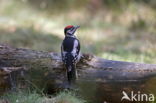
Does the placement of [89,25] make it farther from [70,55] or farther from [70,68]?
[70,68]

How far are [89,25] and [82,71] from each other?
7.02m

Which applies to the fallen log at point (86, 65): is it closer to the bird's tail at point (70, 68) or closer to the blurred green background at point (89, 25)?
the bird's tail at point (70, 68)

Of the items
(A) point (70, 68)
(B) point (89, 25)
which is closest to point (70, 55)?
(A) point (70, 68)

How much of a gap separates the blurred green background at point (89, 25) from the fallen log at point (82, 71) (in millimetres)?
3374

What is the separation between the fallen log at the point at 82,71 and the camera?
576cm

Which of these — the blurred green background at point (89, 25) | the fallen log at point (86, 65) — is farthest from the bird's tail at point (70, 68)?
the blurred green background at point (89, 25)

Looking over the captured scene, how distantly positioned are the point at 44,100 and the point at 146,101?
4.10ft

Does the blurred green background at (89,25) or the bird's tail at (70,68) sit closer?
the bird's tail at (70,68)

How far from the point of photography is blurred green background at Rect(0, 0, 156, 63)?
10.5 meters

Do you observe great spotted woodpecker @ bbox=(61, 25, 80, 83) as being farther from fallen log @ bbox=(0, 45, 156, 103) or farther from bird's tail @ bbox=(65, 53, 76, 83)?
fallen log @ bbox=(0, 45, 156, 103)

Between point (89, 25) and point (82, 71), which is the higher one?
point (89, 25)

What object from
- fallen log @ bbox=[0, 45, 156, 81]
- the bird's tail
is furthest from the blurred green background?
the bird's tail

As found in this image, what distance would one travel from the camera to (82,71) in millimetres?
5906

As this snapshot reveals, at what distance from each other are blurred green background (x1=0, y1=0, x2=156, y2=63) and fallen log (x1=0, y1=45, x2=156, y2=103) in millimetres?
3374
